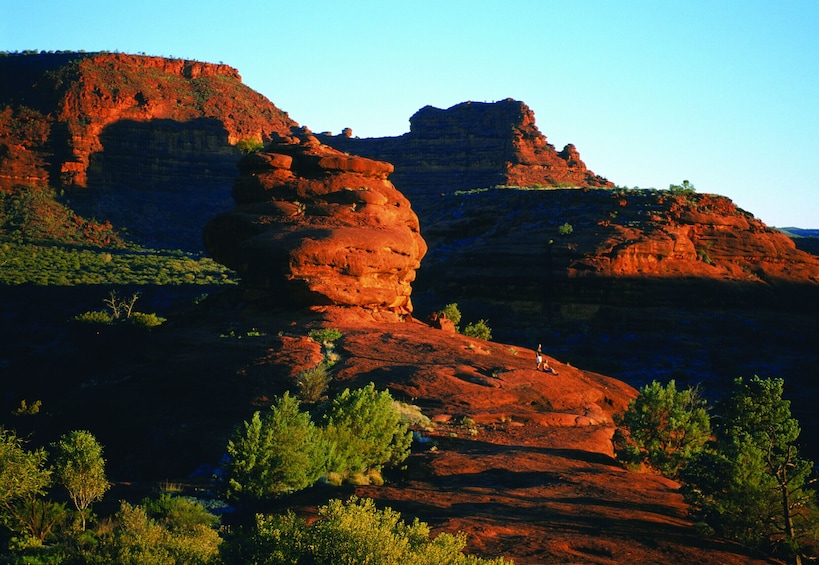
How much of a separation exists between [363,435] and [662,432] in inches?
315

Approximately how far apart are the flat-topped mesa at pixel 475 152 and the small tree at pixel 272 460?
2951 inches

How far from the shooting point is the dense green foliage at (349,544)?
859 centimetres

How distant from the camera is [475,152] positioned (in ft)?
309

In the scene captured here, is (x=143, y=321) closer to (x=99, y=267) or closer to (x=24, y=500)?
(x=24, y=500)

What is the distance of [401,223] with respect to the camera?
3300cm

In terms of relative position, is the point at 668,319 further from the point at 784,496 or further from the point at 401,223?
the point at 784,496

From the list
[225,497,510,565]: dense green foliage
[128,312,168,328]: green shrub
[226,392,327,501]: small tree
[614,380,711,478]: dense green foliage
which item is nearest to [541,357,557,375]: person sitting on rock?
[614,380,711,478]: dense green foliage

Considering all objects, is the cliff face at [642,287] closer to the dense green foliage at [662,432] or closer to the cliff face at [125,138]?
the dense green foliage at [662,432]

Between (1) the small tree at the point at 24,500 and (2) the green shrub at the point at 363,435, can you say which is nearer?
(1) the small tree at the point at 24,500

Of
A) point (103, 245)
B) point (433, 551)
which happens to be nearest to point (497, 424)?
point (433, 551)

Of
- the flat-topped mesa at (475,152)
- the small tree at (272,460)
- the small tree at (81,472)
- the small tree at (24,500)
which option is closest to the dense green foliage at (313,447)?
the small tree at (272,460)

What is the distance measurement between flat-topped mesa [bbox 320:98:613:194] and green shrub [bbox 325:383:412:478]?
238 feet

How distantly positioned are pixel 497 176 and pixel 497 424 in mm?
70325

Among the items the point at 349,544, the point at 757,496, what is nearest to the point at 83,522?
the point at 349,544
